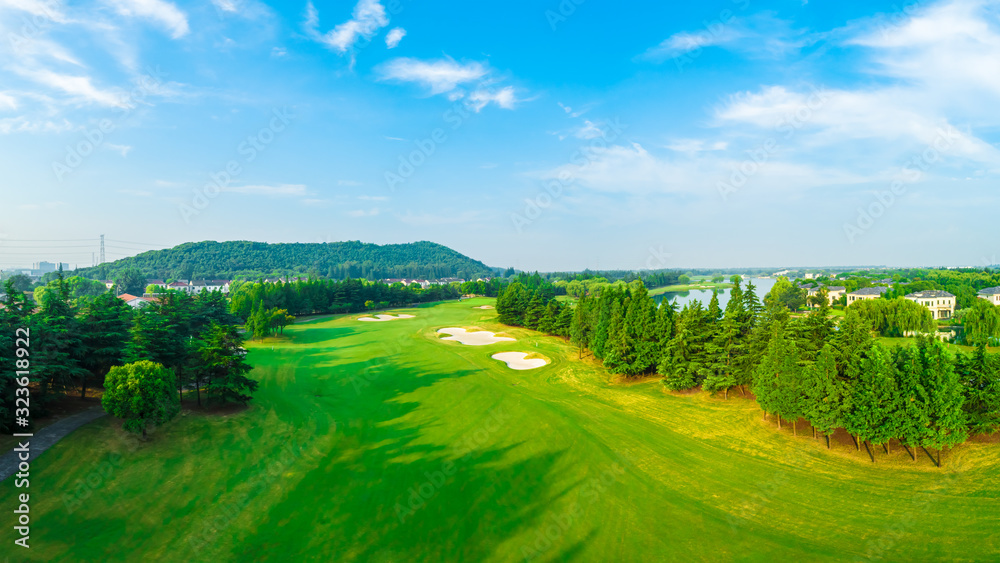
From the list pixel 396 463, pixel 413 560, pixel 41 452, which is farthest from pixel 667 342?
pixel 41 452

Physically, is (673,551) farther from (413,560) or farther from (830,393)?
(830,393)

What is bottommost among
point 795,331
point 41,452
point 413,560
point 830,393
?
point 413,560

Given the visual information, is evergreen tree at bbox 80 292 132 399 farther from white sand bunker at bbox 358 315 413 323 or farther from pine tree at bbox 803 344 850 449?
white sand bunker at bbox 358 315 413 323

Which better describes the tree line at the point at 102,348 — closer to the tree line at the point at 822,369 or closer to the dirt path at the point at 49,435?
the dirt path at the point at 49,435

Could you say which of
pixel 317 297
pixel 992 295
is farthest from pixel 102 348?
pixel 992 295

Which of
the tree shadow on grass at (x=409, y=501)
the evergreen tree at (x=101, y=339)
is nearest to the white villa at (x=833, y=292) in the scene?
the tree shadow on grass at (x=409, y=501)

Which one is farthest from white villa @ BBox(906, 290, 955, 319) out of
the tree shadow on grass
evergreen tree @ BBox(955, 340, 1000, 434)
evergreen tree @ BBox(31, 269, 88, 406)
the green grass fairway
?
evergreen tree @ BBox(31, 269, 88, 406)
